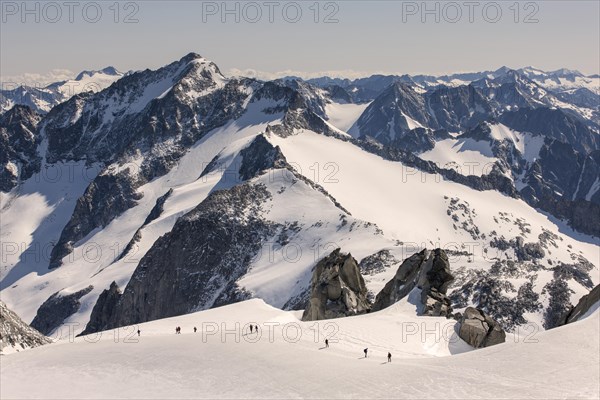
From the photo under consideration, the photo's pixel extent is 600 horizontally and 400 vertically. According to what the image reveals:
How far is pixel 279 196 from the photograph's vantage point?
15838 centimetres

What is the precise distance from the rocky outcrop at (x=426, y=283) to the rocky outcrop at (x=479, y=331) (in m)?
8.14

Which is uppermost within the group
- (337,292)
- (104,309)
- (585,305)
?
(585,305)

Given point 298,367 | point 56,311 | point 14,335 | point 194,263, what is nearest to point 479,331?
point 298,367

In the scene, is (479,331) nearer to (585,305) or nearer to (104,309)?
(585,305)

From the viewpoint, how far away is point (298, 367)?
4200 centimetres

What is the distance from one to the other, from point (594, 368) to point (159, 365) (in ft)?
105

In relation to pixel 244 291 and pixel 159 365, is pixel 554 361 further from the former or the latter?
pixel 244 291

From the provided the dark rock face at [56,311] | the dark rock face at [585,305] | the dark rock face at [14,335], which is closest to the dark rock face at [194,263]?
the dark rock face at [56,311]

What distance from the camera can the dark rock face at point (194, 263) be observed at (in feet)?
425

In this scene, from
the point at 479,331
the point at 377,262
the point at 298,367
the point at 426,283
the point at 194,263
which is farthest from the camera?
the point at 194,263

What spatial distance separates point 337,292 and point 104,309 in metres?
91.6

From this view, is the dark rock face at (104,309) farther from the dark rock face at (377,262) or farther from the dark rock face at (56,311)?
the dark rock face at (377,262)

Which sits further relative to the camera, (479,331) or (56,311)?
(56,311)

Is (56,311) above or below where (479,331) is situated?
below
